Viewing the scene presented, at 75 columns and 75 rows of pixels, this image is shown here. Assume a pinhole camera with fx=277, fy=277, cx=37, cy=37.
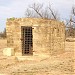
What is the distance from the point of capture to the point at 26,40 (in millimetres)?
16703

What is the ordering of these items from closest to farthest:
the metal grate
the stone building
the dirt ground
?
1. the dirt ground
2. the stone building
3. the metal grate

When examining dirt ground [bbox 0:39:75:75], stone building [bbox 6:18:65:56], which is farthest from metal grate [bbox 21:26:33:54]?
dirt ground [bbox 0:39:75:75]

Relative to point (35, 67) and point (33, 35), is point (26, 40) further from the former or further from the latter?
point (35, 67)

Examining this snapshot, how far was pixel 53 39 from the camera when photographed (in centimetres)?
1645

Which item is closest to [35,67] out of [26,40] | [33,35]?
[33,35]

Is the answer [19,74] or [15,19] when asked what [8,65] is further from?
[15,19]

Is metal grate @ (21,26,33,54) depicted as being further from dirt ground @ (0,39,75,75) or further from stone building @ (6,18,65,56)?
dirt ground @ (0,39,75,75)

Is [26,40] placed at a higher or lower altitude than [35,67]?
higher

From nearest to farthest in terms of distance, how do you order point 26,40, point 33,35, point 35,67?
point 35,67
point 33,35
point 26,40

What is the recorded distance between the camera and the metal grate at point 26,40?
54.1 feet

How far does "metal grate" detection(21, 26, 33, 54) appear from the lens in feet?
54.1

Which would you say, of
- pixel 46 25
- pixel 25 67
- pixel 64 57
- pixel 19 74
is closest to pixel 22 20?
pixel 46 25

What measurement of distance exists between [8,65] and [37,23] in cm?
372

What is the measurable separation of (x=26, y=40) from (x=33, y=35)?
82 centimetres
